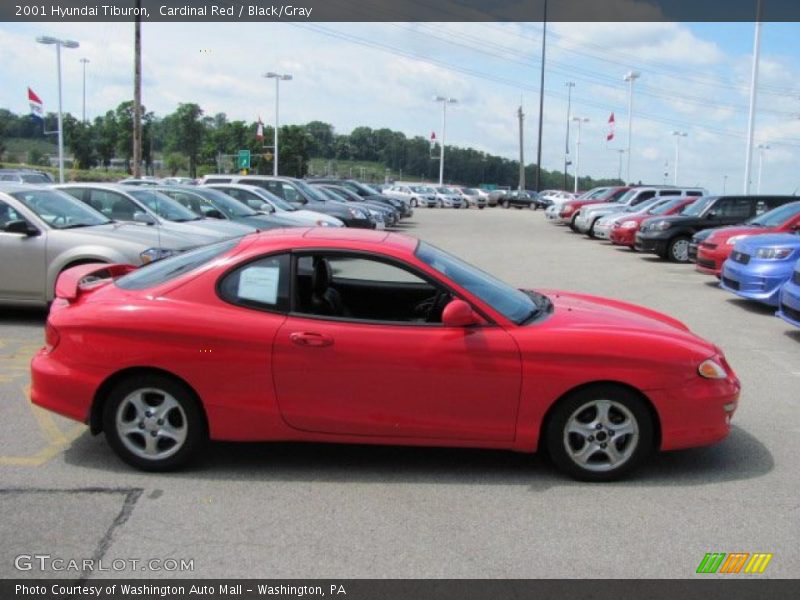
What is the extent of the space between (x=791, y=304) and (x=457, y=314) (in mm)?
5909

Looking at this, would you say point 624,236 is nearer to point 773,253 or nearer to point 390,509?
point 773,253

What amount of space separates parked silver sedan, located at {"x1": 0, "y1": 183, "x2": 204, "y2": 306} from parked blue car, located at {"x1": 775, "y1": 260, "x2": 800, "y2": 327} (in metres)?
7.07

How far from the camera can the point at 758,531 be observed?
4.04m

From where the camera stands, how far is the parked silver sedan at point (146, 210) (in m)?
10.6

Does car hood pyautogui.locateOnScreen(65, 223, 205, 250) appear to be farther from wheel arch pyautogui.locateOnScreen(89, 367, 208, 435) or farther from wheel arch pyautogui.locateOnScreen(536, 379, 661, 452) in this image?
wheel arch pyautogui.locateOnScreen(536, 379, 661, 452)

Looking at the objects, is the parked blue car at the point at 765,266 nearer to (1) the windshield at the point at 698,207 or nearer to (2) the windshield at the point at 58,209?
(1) the windshield at the point at 698,207

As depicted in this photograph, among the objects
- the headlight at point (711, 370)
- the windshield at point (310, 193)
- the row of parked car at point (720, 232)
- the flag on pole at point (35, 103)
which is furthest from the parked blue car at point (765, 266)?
the flag on pole at point (35, 103)

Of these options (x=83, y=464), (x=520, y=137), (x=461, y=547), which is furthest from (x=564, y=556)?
(x=520, y=137)

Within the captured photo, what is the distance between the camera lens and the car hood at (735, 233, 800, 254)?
10.9 m

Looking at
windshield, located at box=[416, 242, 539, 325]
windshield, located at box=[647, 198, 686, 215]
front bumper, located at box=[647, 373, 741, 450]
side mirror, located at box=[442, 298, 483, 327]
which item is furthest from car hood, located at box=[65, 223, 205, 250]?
windshield, located at box=[647, 198, 686, 215]

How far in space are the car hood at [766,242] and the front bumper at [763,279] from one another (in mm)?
219

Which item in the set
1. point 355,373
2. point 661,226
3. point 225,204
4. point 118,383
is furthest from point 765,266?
point 225,204

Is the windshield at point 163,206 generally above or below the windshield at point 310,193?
below

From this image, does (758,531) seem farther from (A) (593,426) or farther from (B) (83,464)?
(B) (83,464)
